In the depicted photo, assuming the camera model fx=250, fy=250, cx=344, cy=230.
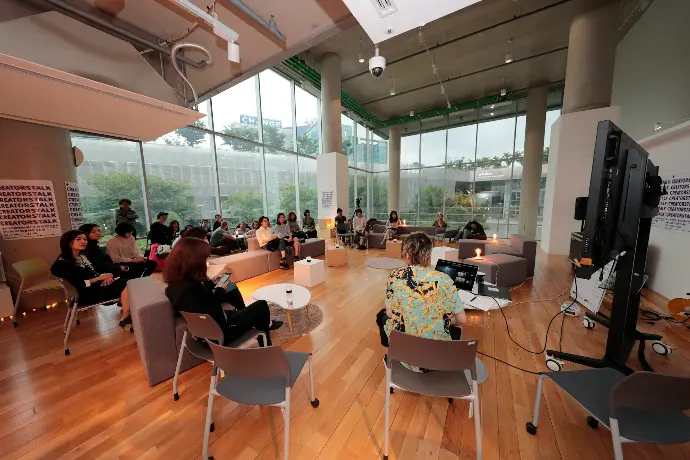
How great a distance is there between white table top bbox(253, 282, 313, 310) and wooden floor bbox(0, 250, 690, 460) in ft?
1.27

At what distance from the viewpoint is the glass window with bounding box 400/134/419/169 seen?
1205 centimetres

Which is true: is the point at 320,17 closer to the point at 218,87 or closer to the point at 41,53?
the point at 218,87

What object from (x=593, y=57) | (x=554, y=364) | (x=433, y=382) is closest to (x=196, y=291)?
(x=433, y=382)

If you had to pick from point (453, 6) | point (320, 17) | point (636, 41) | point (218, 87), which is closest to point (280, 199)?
point (218, 87)

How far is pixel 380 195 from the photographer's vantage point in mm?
13586

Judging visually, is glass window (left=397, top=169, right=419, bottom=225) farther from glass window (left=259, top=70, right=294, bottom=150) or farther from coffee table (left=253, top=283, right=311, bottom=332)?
coffee table (left=253, top=283, right=311, bottom=332)

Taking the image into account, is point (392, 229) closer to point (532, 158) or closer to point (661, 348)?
point (661, 348)

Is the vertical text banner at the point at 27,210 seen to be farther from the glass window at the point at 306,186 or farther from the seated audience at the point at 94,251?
the glass window at the point at 306,186

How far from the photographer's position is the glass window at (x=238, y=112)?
21.1 feet

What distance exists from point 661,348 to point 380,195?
11.7 metres

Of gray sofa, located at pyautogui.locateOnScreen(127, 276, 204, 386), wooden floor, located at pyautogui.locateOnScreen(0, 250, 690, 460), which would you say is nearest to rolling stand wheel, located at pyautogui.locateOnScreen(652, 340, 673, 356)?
wooden floor, located at pyautogui.locateOnScreen(0, 250, 690, 460)

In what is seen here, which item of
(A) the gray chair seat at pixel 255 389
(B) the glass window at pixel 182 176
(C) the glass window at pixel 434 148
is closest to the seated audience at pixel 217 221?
(B) the glass window at pixel 182 176

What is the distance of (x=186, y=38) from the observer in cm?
271

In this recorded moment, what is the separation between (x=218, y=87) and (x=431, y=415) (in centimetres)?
433
